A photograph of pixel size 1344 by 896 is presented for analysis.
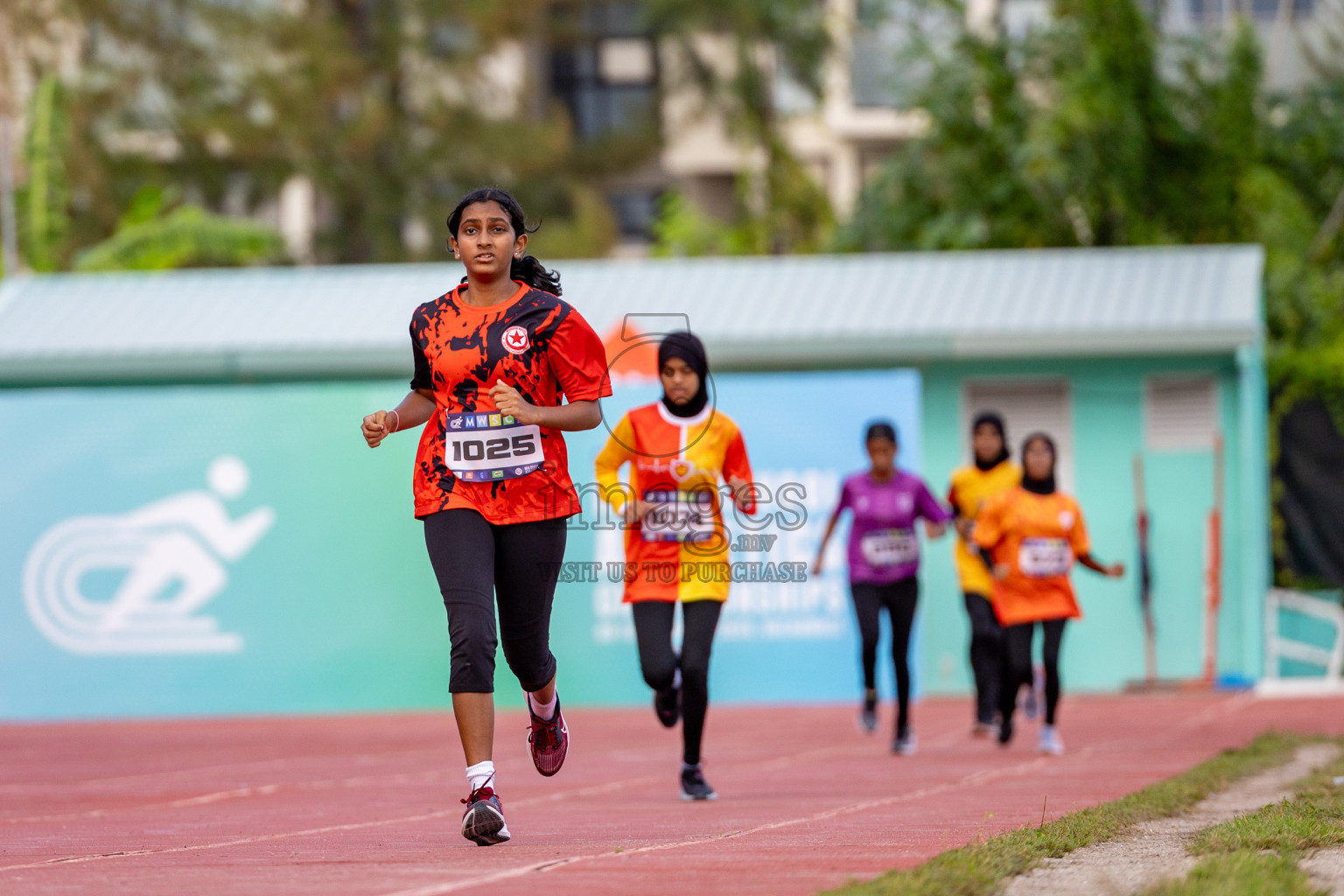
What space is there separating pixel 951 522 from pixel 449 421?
6.34 m

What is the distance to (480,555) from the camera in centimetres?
605

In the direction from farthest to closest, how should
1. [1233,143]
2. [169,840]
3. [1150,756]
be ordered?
[1233,143], [1150,756], [169,840]

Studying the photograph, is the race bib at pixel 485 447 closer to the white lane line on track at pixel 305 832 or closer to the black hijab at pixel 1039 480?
the white lane line on track at pixel 305 832

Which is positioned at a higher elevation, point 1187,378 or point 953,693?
point 1187,378

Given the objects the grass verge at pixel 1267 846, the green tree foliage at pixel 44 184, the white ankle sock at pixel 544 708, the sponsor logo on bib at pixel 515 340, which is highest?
the green tree foliage at pixel 44 184

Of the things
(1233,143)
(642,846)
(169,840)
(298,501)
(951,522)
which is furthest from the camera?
(1233,143)

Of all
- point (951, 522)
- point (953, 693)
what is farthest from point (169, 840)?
point (953, 693)

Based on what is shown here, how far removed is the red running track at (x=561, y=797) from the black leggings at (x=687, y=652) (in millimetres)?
354

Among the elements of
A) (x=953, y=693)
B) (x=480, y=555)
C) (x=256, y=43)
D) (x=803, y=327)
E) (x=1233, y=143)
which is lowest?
(x=953, y=693)

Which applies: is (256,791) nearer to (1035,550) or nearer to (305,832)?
(305,832)

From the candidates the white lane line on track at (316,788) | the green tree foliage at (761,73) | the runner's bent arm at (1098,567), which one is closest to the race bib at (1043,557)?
the runner's bent arm at (1098,567)

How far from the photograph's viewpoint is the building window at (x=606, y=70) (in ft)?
132

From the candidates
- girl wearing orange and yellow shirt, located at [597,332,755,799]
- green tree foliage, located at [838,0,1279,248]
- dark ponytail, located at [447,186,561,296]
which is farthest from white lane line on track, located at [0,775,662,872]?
green tree foliage, located at [838,0,1279,248]

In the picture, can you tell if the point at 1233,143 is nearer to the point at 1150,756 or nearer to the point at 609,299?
the point at 609,299
